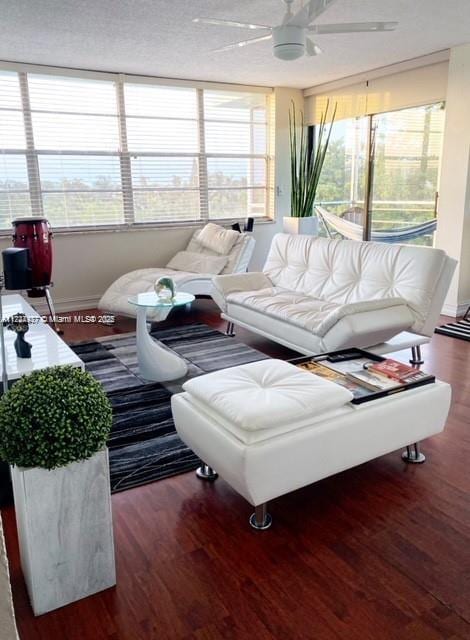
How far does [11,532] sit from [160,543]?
1.85 feet

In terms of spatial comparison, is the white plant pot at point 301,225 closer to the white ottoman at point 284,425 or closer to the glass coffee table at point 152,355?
the glass coffee table at point 152,355

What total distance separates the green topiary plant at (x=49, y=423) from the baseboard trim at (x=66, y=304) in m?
4.04

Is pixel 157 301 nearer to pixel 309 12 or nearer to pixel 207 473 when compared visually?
pixel 207 473

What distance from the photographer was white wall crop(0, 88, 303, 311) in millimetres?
5242

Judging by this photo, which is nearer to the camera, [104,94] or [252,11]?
[252,11]

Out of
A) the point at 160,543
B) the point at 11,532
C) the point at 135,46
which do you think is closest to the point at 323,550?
the point at 160,543

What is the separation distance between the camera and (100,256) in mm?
5410

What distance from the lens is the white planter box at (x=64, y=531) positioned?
1405mm

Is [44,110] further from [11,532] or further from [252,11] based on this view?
[11,532]

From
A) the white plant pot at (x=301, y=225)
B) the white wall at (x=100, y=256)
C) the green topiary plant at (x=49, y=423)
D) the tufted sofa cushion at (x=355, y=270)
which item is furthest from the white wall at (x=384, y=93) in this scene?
the green topiary plant at (x=49, y=423)

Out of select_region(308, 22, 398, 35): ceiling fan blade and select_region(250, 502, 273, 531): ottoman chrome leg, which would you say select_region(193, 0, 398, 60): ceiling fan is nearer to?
select_region(308, 22, 398, 35): ceiling fan blade

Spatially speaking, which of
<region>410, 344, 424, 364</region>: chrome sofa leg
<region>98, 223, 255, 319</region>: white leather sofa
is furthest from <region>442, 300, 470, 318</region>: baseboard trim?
<region>98, 223, 255, 319</region>: white leather sofa

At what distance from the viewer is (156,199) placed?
567 cm

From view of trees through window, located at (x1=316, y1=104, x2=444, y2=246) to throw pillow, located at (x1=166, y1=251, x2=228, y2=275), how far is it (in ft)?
6.07
